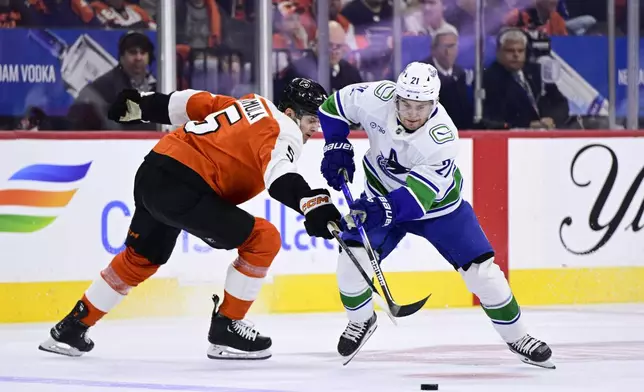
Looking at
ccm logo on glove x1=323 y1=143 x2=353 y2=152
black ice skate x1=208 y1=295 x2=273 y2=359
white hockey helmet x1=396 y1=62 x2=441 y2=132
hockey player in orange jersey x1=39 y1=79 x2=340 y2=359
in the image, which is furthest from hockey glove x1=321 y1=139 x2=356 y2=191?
black ice skate x1=208 y1=295 x2=273 y2=359

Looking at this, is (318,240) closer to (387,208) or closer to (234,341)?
(234,341)

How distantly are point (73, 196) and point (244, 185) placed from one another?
147 cm

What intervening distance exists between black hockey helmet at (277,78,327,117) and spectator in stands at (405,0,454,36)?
2813mm

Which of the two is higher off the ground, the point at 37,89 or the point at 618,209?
the point at 37,89

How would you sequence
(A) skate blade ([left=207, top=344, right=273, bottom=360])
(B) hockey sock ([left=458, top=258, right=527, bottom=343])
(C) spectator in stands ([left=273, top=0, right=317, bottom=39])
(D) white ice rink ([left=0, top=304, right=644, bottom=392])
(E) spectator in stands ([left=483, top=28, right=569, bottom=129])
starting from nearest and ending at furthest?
(D) white ice rink ([left=0, top=304, right=644, bottom=392]), (B) hockey sock ([left=458, top=258, right=527, bottom=343]), (A) skate blade ([left=207, top=344, right=273, bottom=360]), (C) spectator in stands ([left=273, top=0, right=317, bottom=39]), (E) spectator in stands ([left=483, top=28, right=569, bottom=129])

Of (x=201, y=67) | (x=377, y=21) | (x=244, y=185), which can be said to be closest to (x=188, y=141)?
(x=244, y=185)

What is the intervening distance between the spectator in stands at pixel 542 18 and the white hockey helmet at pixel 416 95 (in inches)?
132

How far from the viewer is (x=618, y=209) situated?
20.7 ft

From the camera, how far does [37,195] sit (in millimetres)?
5648

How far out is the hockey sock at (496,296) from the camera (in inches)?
172

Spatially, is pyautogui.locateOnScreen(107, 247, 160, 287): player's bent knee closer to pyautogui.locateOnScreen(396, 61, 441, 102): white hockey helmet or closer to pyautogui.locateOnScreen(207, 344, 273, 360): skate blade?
pyautogui.locateOnScreen(207, 344, 273, 360): skate blade

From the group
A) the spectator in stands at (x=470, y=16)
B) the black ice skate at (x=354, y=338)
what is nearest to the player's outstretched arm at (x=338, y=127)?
the black ice skate at (x=354, y=338)

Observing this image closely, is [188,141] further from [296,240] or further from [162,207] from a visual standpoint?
[296,240]

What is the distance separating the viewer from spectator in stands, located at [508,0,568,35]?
7.43m
